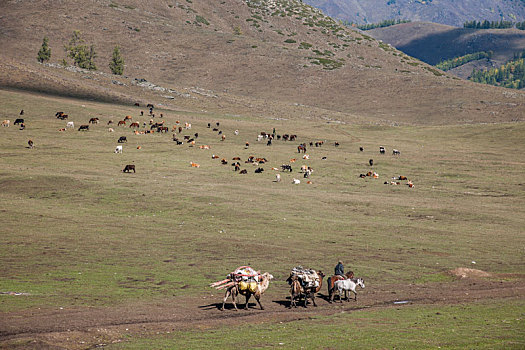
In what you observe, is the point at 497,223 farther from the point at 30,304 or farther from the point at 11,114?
the point at 11,114

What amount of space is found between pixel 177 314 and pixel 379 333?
297 inches

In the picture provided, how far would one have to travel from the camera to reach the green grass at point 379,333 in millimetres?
17891

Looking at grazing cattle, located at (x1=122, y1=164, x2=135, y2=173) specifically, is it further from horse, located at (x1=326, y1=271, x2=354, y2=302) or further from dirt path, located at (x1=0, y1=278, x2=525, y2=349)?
horse, located at (x1=326, y1=271, x2=354, y2=302)

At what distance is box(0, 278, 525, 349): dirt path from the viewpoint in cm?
1822

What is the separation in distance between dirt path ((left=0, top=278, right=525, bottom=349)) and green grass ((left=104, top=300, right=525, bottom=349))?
35.3 inches

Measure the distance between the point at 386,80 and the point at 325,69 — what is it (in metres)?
22.0

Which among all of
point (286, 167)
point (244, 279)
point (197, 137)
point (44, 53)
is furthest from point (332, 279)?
point (44, 53)

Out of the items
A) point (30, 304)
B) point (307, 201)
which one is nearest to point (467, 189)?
point (307, 201)

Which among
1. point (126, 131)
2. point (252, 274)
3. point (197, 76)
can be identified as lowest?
point (252, 274)

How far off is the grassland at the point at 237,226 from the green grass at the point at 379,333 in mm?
107

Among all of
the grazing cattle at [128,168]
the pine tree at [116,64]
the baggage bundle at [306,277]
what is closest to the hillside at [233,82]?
the pine tree at [116,64]

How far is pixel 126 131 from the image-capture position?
8550 cm

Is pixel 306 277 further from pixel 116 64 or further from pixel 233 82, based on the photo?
pixel 233 82

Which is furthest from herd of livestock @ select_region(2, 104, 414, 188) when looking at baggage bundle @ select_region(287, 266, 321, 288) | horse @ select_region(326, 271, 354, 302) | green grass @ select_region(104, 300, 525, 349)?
green grass @ select_region(104, 300, 525, 349)
